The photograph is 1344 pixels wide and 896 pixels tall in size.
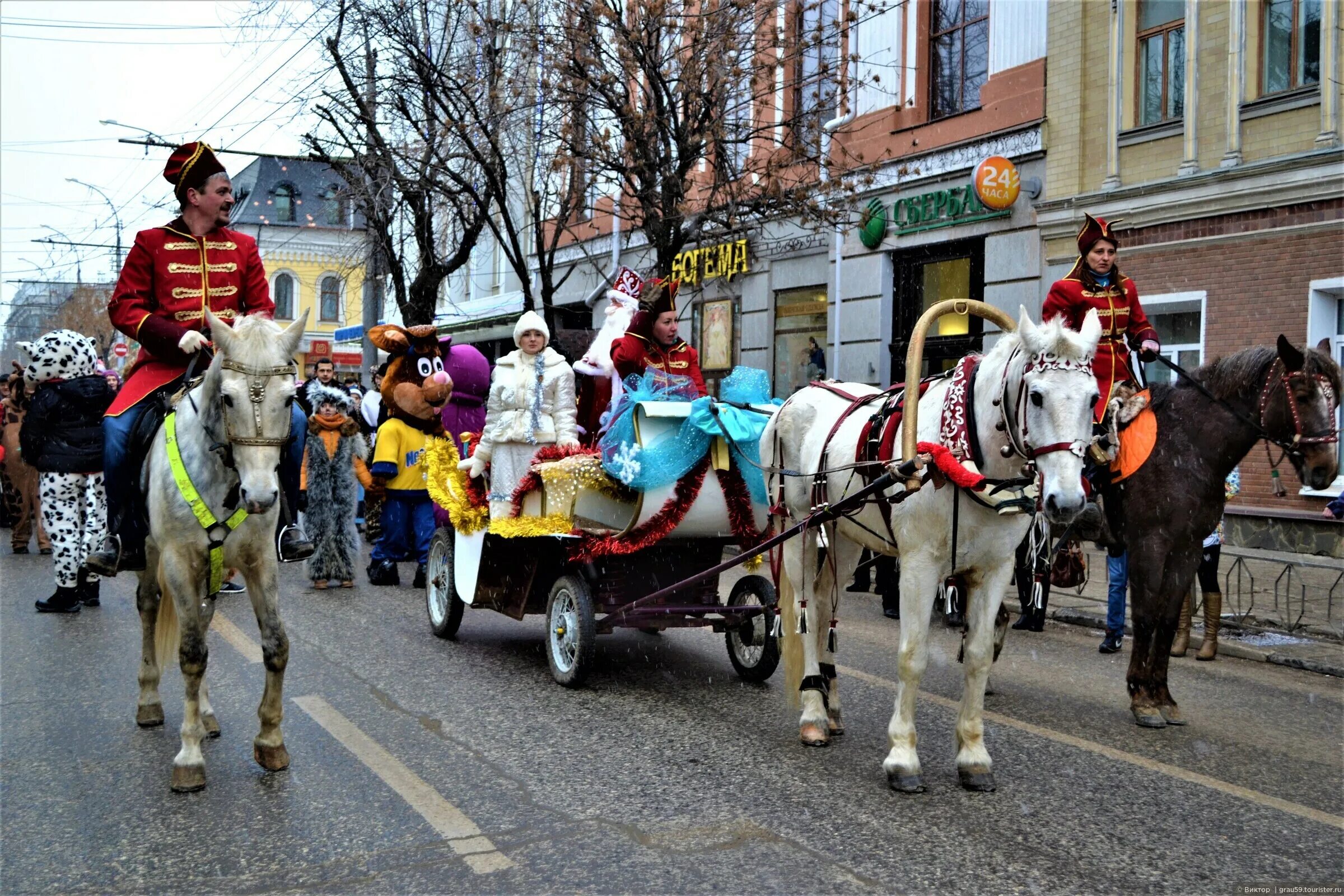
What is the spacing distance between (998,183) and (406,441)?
9.68 m

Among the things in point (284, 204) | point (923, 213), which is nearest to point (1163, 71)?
point (923, 213)

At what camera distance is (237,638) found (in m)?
8.62

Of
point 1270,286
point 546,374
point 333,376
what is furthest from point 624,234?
point 546,374

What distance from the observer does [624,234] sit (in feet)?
83.2

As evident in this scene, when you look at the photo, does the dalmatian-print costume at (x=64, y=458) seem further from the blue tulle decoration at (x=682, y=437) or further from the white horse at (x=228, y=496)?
the blue tulle decoration at (x=682, y=437)

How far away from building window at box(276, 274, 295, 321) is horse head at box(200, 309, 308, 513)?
5310cm

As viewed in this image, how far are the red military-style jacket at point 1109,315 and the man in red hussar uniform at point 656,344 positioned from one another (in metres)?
2.27

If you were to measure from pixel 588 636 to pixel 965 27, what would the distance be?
48.0ft

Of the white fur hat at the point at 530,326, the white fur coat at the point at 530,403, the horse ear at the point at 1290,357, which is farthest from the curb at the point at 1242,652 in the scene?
the white fur hat at the point at 530,326

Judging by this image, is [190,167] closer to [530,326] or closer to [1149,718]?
[530,326]

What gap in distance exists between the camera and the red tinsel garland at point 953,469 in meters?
4.96

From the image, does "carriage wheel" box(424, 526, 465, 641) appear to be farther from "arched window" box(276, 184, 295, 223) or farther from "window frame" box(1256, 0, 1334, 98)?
"arched window" box(276, 184, 295, 223)

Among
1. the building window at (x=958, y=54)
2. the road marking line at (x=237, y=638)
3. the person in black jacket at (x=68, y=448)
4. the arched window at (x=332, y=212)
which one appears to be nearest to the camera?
the road marking line at (x=237, y=638)

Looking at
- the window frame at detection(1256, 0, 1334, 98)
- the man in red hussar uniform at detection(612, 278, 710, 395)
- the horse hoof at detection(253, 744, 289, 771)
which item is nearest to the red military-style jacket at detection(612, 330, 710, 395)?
the man in red hussar uniform at detection(612, 278, 710, 395)
